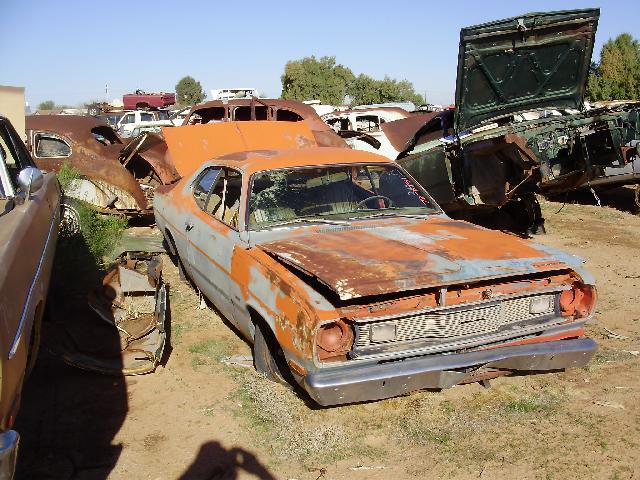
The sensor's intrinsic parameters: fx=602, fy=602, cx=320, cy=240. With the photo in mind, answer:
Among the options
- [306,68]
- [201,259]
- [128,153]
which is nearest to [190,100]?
[306,68]

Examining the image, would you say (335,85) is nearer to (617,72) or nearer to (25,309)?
(617,72)

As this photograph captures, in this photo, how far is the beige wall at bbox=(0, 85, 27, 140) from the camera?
664 centimetres

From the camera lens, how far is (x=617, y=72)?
29.7 meters

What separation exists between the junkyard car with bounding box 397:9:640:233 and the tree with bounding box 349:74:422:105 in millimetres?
36305

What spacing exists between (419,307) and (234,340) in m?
2.01

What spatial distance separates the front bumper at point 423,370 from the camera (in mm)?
3080

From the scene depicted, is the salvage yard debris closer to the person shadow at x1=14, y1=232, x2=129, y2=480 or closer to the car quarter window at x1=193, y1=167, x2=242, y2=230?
the person shadow at x1=14, y1=232, x2=129, y2=480

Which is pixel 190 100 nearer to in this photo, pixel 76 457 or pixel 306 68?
pixel 306 68

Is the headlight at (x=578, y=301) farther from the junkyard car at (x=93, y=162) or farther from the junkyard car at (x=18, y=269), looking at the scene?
the junkyard car at (x=93, y=162)

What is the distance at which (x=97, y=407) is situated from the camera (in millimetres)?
3729

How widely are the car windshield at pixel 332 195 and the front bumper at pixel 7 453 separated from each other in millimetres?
2229

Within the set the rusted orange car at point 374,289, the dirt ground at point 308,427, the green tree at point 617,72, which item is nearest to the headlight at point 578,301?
the rusted orange car at point 374,289

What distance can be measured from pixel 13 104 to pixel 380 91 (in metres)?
39.5

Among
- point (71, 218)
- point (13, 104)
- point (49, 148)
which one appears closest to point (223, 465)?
point (71, 218)
